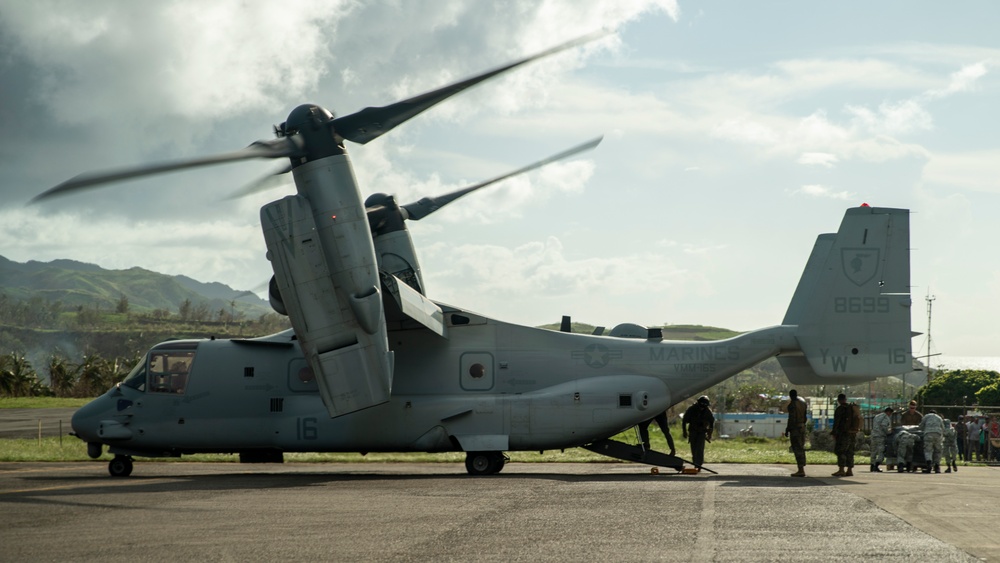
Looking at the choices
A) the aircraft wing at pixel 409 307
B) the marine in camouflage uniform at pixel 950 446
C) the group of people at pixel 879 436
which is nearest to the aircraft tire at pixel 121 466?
the aircraft wing at pixel 409 307

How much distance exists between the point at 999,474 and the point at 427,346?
14.1 m

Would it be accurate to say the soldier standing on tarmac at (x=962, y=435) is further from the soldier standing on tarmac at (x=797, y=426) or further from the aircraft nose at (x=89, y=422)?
the aircraft nose at (x=89, y=422)

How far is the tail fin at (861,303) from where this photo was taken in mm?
20844

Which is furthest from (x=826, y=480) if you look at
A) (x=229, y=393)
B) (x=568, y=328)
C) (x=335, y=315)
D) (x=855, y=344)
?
(x=229, y=393)

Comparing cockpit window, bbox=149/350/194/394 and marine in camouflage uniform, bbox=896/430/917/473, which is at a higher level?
cockpit window, bbox=149/350/194/394

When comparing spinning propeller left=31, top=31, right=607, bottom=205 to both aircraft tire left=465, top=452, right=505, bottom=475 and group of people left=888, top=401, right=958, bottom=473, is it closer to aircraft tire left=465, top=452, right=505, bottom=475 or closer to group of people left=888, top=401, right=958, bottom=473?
aircraft tire left=465, top=452, right=505, bottom=475

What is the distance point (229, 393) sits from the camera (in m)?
20.7

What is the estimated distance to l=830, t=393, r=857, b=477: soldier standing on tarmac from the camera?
20.3 meters

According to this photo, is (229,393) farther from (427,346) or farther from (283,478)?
(427,346)

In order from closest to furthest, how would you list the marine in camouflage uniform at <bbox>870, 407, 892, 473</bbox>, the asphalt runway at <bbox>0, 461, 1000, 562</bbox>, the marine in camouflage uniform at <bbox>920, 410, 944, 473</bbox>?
the asphalt runway at <bbox>0, 461, 1000, 562</bbox> < the marine in camouflage uniform at <bbox>920, 410, 944, 473</bbox> < the marine in camouflage uniform at <bbox>870, 407, 892, 473</bbox>

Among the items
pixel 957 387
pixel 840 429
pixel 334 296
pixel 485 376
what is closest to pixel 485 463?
pixel 485 376

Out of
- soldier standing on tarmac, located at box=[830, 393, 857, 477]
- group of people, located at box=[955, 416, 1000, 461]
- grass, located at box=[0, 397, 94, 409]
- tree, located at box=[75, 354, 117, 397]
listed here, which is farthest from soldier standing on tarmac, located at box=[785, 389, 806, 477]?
tree, located at box=[75, 354, 117, 397]

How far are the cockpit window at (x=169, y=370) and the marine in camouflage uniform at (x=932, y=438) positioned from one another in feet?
57.7

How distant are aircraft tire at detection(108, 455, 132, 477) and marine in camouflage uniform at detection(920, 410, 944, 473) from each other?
61.2 feet
